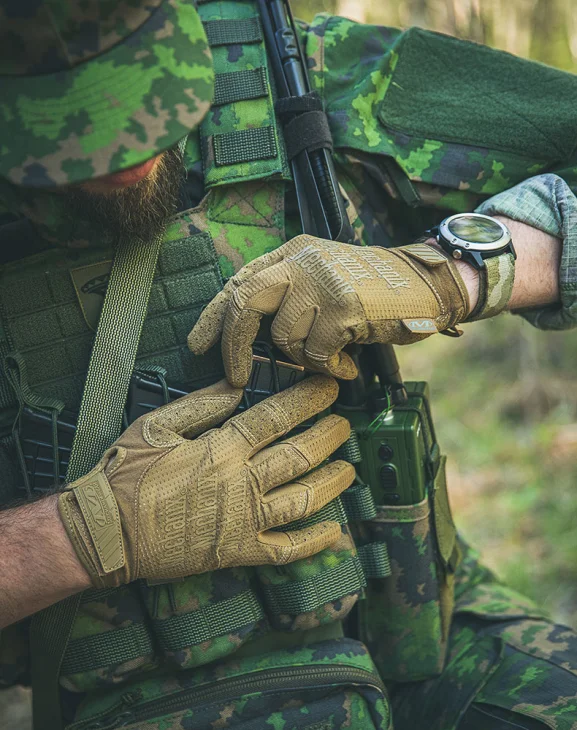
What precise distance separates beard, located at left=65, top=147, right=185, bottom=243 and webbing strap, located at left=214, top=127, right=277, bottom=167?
0.10m

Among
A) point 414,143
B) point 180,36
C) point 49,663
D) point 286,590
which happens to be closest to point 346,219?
point 414,143

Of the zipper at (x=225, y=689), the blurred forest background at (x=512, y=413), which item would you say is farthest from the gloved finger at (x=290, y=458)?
the blurred forest background at (x=512, y=413)

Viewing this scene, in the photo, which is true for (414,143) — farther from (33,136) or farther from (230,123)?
(33,136)

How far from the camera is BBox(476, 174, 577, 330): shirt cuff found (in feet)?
6.00

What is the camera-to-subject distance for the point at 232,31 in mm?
1855

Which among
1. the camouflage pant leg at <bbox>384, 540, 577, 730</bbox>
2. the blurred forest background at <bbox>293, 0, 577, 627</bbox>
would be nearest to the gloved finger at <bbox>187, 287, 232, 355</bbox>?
the camouflage pant leg at <bbox>384, 540, 577, 730</bbox>

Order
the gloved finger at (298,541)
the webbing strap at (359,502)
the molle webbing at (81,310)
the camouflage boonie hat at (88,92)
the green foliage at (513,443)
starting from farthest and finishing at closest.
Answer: the green foliage at (513,443)
the webbing strap at (359,502)
the molle webbing at (81,310)
the gloved finger at (298,541)
the camouflage boonie hat at (88,92)

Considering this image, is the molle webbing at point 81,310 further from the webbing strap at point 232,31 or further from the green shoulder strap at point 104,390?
the webbing strap at point 232,31

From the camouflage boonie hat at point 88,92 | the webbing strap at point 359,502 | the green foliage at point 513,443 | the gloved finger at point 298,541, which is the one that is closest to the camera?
the camouflage boonie hat at point 88,92

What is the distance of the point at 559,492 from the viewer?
143 inches

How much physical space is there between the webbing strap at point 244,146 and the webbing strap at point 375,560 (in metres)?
1.03

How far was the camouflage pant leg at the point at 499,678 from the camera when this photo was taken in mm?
1829

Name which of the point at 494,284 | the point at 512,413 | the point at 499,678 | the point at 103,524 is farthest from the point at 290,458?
the point at 512,413

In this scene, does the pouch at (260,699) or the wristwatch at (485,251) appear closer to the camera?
the pouch at (260,699)
